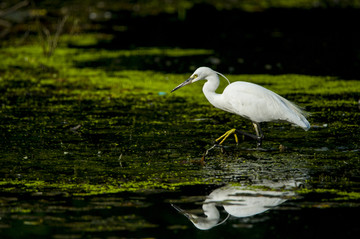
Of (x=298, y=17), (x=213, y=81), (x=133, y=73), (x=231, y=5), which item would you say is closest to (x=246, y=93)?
(x=213, y=81)

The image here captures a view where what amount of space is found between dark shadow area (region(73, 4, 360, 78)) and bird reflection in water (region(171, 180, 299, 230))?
5417mm

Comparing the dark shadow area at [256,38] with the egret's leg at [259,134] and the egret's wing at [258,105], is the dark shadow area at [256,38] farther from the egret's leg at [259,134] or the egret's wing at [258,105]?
the egret's wing at [258,105]

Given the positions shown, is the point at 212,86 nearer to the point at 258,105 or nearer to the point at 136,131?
the point at 258,105

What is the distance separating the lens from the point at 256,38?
1329 cm

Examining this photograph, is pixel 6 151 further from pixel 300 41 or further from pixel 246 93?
pixel 300 41

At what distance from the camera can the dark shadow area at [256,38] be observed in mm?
10586

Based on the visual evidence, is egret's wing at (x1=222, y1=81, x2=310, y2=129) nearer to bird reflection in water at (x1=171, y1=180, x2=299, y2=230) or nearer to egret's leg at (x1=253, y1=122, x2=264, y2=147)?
egret's leg at (x1=253, y1=122, x2=264, y2=147)

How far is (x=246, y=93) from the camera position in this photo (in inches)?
243

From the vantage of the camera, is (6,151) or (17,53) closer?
(6,151)

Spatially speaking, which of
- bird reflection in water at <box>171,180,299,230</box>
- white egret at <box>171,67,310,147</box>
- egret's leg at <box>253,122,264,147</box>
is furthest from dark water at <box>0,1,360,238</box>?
white egret at <box>171,67,310,147</box>

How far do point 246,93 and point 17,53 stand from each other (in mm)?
6572

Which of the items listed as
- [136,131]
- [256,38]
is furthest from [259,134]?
[256,38]

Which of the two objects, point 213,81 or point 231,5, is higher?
point 231,5

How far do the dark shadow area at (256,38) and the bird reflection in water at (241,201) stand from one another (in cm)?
542
